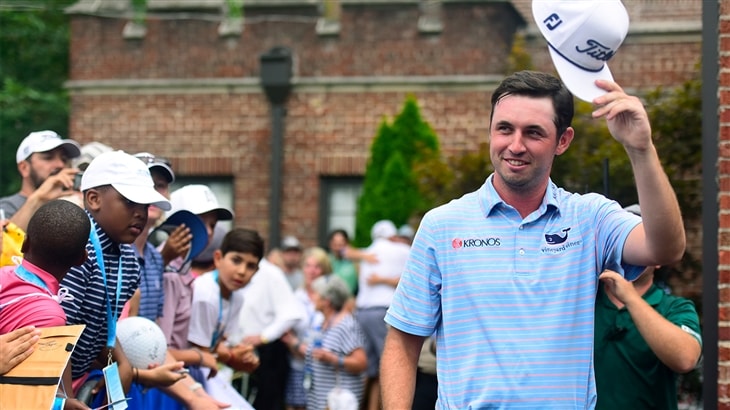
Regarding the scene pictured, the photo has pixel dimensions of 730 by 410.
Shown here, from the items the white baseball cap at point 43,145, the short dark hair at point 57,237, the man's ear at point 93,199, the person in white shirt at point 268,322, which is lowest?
the person in white shirt at point 268,322

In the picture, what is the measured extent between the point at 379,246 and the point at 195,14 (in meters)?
6.83

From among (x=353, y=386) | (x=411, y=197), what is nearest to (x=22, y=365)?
(x=353, y=386)

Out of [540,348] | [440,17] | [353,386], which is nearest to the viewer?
[540,348]

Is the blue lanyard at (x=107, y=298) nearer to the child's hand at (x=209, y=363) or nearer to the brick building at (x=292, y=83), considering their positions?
the child's hand at (x=209, y=363)

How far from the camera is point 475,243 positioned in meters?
4.35

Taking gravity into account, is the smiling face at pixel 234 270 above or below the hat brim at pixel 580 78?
below

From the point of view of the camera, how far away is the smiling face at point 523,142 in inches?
170

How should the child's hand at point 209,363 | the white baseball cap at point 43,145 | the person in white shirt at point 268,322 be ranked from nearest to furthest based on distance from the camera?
the child's hand at point 209,363 < the white baseball cap at point 43,145 < the person in white shirt at point 268,322

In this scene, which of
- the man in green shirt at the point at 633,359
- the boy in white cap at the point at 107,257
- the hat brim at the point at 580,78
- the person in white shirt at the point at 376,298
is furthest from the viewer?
the person in white shirt at the point at 376,298

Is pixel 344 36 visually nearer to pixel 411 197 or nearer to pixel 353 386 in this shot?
pixel 411 197

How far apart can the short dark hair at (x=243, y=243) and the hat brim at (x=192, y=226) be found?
671mm

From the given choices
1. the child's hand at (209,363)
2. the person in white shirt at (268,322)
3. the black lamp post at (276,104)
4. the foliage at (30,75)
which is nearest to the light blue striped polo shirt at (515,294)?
the child's hand at (209,363)

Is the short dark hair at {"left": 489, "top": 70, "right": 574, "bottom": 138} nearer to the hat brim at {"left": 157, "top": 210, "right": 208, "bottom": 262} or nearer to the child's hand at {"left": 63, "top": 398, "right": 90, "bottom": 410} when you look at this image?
the child's hand at {"left": 63, "top": 398, "right": 90, "bottom": 410}

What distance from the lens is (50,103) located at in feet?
77.4
